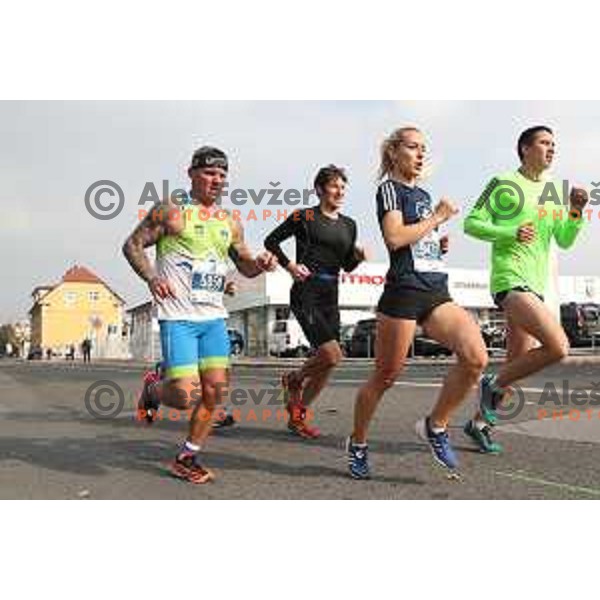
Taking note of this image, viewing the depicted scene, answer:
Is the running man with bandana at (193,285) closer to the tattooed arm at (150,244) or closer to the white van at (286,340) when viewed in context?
the tattooed arm at (150,244)

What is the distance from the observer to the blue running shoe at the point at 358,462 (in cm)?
469

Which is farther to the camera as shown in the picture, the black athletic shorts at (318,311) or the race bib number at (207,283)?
the black athletic shorts at (318,311)

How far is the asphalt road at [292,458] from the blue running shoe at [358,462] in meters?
0.06

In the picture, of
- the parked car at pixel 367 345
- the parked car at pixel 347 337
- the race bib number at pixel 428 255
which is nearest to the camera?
the race bib number at pixel 428 255

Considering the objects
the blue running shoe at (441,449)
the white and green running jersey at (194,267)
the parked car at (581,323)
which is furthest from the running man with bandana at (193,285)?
the parked car at (581,323)

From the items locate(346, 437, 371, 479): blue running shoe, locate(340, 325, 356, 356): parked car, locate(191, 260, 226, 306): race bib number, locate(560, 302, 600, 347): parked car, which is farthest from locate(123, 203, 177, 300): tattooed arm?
locate(340, 325, 356, 356): parked car

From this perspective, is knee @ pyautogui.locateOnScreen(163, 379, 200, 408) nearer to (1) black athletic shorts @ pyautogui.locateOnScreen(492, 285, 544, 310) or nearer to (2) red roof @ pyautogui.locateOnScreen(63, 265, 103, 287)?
(1) black athletic shorts @ pyautogui.locateOnScreen(492, 285, 544, 310)

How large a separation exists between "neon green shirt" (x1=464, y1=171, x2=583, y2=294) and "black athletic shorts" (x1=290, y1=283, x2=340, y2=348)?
141 cm

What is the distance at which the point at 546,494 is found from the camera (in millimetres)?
4094

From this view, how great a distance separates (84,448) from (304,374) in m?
1.76

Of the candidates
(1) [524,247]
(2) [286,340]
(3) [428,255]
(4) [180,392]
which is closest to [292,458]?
(4) [180,392]

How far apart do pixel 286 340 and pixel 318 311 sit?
117 ft
